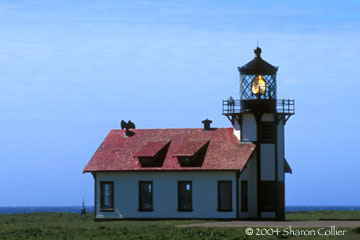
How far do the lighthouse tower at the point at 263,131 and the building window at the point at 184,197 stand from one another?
3.17m

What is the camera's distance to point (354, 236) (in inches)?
1288

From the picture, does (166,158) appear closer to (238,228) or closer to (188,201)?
(188,201)

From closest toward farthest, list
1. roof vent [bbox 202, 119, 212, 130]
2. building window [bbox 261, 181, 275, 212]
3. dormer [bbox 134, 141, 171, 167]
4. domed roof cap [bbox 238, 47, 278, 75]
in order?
building window [bbox 261, 181, 275, 212] → dormer [bbox 134, 141, 171, 167] → domed roof cap [bbox 238, 47, 278, 75] → roof vent [bbox 202, 119, 212, 130]

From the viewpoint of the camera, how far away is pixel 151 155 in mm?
47875

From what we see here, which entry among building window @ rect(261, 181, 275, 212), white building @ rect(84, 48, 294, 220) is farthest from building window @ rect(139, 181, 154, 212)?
building window @ rect(261, 181, 275, 212)

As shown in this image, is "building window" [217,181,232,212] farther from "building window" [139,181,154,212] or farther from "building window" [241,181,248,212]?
"building window" [139,181,154,212]

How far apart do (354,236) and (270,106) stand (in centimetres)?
1633

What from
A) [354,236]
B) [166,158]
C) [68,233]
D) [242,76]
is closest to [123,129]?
[166,158]

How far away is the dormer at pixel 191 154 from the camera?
4731 centimetres

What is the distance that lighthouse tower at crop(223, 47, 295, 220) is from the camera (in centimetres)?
4756

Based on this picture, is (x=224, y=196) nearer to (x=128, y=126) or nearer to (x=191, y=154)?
(x=191, y=154)

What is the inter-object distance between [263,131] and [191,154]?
4.54m

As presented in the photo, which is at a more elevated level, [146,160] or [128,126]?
[128,126]

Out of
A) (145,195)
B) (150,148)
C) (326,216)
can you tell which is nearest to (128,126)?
(150,148)
